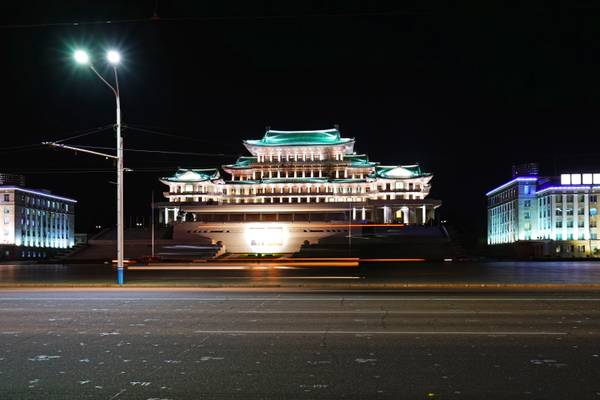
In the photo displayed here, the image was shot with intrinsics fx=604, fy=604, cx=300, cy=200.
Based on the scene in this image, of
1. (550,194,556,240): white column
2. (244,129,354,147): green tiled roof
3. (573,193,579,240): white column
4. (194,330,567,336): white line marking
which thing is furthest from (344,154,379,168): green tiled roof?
(194,330,567,336): white line marking

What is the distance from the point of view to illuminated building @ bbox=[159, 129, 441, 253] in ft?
261

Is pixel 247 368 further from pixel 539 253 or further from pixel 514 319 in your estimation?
pixel 539 253

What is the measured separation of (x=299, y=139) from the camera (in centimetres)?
8856

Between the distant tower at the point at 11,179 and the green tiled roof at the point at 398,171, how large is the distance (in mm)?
58041

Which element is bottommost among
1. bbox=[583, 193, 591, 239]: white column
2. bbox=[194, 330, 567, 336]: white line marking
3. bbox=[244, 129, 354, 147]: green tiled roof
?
bbox=[194, 330, 567, 336]: white line marking

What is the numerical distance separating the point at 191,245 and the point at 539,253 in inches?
2072

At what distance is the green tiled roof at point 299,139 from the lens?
86.4 meters

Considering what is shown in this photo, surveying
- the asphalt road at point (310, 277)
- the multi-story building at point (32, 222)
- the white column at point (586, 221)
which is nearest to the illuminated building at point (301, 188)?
the white column at point (586, 221)

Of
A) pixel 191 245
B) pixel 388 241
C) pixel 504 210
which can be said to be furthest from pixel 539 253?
pixel 191 245

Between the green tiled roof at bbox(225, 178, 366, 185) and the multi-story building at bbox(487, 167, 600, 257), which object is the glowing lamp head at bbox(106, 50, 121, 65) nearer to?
the green tiled roof at bbox(225, 178, 366, 185)

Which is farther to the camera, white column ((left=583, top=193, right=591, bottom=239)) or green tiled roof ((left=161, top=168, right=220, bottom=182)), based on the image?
green tiled roof ((left=161, top=168, right=220, bottom=182))

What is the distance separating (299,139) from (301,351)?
3152 inches

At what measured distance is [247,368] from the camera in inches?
320

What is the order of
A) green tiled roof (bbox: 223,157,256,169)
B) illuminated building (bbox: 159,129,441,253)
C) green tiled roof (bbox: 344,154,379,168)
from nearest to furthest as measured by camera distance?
illuminated building (bbox: 159,129,441,253) < green tiled roof (bbox: 344,154,379,168) < green tiled roof (bbox: 223,157,256,169)
